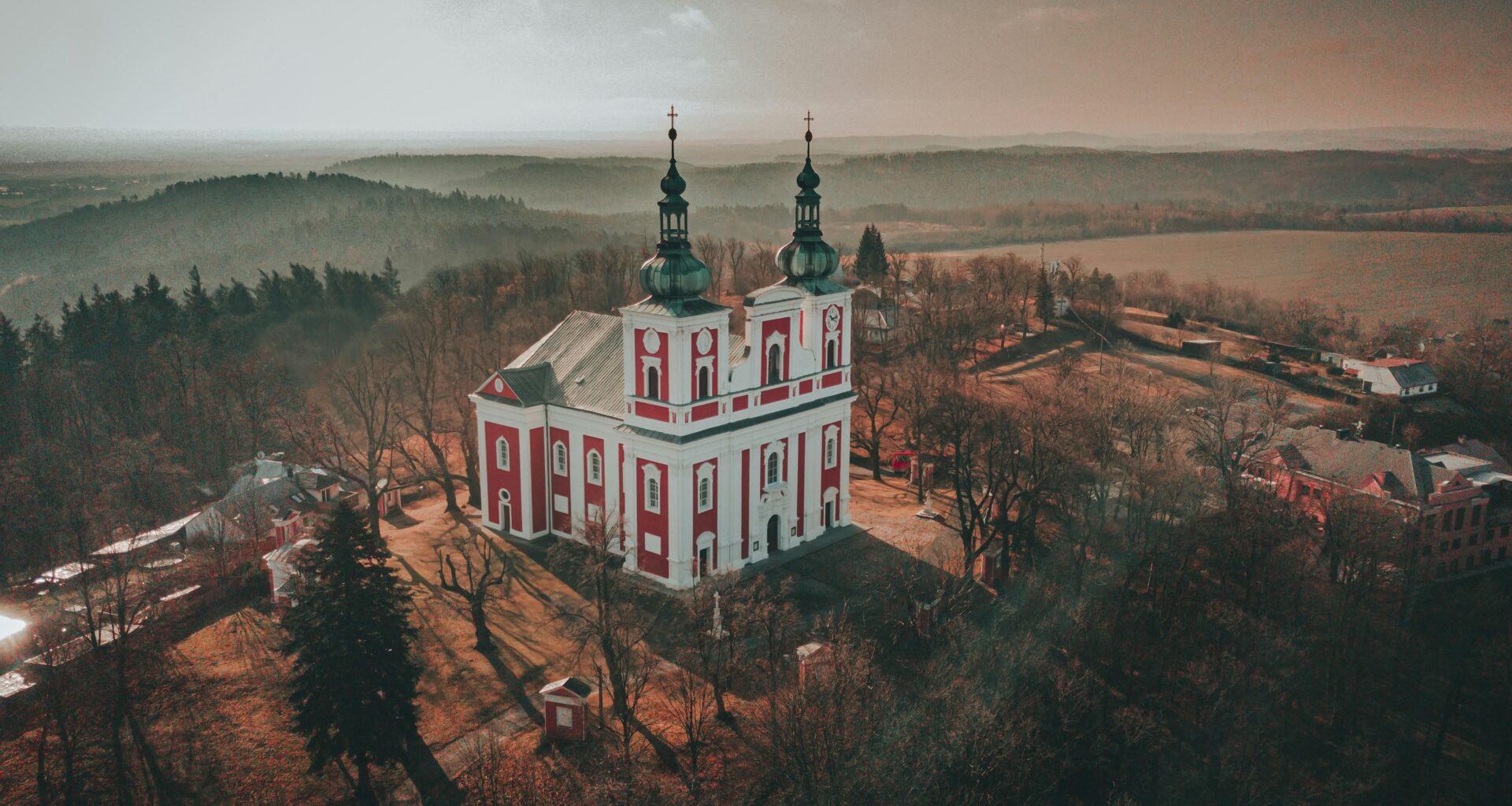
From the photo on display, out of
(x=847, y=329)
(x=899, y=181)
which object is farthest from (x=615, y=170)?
(x=847, y=329)

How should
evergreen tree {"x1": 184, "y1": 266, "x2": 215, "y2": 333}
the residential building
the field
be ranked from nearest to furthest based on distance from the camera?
the residential building
evergreen tree {"x1": 184, "y1": 266, "x2": 215, "y2": 333}
the field

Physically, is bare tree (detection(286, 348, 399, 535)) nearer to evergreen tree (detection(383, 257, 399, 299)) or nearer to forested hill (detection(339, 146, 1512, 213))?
evergreen tree (detection(383, 257, 399, 299))

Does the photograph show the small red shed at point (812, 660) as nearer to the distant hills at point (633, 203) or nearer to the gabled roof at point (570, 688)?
the gabled roof at point (570, 688)

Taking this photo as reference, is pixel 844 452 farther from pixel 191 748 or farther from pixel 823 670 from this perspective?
pixel 191 748

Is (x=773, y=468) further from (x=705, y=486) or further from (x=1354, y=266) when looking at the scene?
(x=1354, y=266)

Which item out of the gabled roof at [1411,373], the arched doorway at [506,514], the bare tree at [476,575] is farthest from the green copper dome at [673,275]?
the gabled roof at [1411,373]

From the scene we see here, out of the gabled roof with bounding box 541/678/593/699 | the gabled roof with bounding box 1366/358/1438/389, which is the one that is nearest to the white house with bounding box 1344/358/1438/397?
the gabled roof with bounding box 1366/358/1438/389
